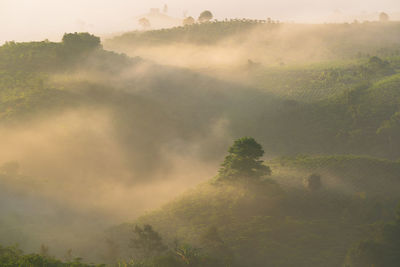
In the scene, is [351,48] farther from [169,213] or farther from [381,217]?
[169,213]

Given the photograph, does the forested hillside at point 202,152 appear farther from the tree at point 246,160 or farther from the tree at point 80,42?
the tree at point 80,42

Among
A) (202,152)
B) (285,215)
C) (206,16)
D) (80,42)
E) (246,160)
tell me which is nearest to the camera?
A: (285,215)

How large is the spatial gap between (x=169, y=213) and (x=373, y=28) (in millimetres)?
138275

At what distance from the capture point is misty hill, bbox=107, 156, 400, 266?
3822 centimetres

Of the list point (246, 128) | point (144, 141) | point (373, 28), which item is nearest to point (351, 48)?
point (373, 28)

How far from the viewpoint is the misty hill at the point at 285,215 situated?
38219 mm

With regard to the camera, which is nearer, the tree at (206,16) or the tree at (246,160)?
the tree at (246,160)

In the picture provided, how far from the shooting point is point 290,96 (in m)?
93.0

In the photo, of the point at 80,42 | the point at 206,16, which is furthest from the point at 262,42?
the point at 80,42

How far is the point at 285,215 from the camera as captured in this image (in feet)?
148

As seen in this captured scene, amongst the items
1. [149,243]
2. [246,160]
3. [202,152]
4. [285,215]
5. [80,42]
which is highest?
[80,42]

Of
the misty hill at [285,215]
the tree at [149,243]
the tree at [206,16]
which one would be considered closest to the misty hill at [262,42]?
the tree at [206,16]

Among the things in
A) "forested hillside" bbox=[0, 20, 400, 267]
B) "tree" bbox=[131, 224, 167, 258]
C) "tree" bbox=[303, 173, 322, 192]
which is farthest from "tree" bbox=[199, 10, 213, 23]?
"tree" bbox=[131, 224, 167, 258]

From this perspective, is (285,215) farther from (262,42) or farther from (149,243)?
→ (262,42)
